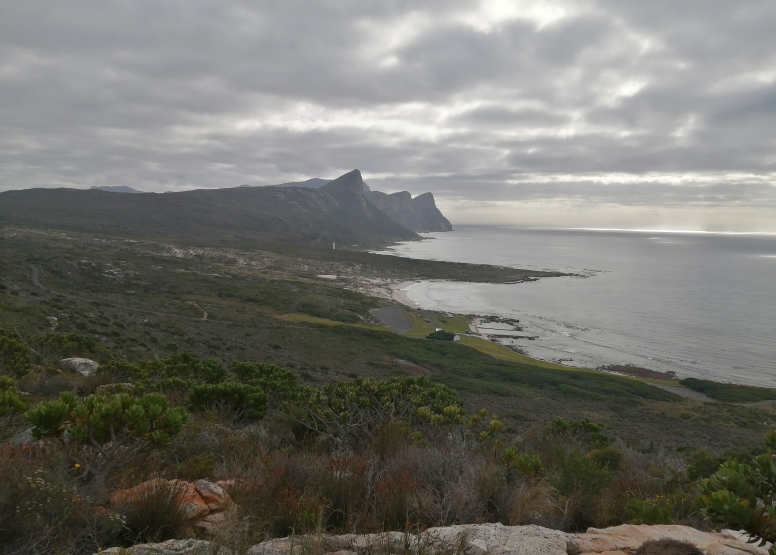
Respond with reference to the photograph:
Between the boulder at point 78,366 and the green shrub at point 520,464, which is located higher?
the green shrub at point 520,464

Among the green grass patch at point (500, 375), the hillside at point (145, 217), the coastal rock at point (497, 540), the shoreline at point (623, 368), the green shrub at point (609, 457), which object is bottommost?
the shoreline at point (623, 368)

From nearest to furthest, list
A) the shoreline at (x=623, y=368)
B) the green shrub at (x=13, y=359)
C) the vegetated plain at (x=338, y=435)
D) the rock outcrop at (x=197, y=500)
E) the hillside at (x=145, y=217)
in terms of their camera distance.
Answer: the rock outcrop at (x=197, y=500)
the vegetated plain at (x=338, y=435)
the green shrub at (x=13, y=359)
the shoreline at (x=623, y=368)
the hillside at (x=145, y=217)

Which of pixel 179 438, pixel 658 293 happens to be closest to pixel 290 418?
pixel 179 438

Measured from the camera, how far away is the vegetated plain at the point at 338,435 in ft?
12.4

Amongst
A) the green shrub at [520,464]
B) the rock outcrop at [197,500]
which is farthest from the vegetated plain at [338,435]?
the rock outcrop at [197,500]

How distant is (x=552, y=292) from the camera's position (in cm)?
7900

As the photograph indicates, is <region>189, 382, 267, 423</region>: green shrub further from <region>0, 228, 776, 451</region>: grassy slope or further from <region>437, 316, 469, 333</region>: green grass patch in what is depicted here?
<region>437, 316, 469, 333</region>: green grass patch

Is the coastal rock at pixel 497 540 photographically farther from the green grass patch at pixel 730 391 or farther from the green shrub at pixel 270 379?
the green grass patch at pixel 730 391

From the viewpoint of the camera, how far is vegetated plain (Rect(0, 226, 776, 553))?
3.77 metres

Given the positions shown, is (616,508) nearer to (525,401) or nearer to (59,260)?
(525,401)

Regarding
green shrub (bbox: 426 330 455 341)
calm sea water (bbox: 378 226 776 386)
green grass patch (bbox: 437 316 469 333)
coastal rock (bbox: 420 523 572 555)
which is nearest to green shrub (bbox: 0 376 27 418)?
coastal rock (bbox: 420 523 572 555)

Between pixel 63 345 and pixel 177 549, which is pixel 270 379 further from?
pixel 63 345

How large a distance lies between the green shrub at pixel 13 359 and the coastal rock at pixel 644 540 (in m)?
11.3

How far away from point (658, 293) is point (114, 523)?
86.4m
